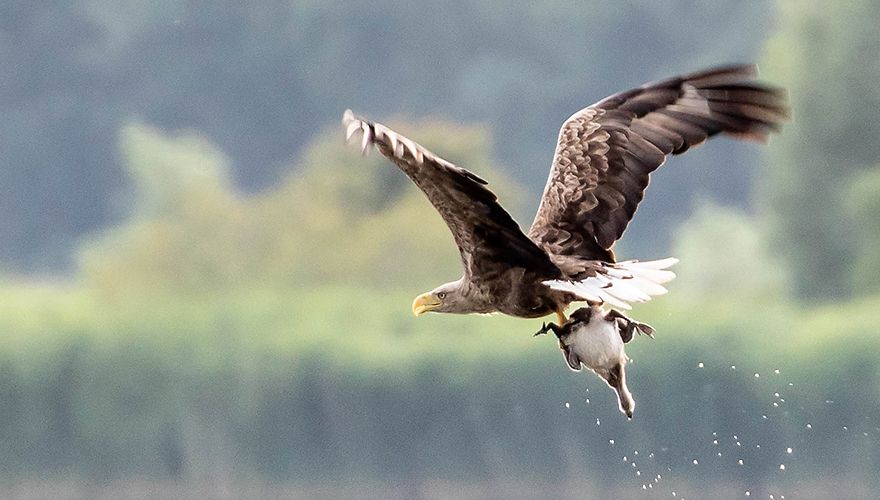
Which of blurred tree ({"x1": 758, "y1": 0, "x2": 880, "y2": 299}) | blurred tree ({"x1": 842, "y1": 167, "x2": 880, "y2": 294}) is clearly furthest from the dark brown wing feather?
blurred tree ({"x1": 758, "y1": 0, "x2": 880, "y2": 299})

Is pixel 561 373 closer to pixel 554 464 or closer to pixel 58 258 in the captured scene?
pixel 554 464

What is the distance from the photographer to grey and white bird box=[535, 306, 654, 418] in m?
6.17

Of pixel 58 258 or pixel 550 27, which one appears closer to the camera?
pixel 58 258

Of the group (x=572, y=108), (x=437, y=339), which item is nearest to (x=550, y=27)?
(x=572, y=108)

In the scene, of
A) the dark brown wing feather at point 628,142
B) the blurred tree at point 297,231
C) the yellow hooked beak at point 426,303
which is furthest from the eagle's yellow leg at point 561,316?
the blurred tree at point 297,231

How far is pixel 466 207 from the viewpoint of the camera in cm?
601

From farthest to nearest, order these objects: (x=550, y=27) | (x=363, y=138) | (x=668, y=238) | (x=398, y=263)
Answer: (x=550, y=27)
(x=668, y=238)
(x=398, y=263)
(x=363, y=138)

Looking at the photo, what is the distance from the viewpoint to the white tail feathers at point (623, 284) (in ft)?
19.1

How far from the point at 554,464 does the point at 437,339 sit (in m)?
1.32

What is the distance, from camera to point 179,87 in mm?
19406

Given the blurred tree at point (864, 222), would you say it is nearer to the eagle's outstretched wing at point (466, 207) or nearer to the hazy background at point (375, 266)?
the hazy background at point (375, 266)

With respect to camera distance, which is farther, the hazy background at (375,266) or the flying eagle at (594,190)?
the hazy background at (375,266)

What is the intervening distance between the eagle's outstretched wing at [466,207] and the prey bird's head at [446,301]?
0.13 m

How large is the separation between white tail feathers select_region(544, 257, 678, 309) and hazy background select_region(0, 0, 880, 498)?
7911 millimetres
